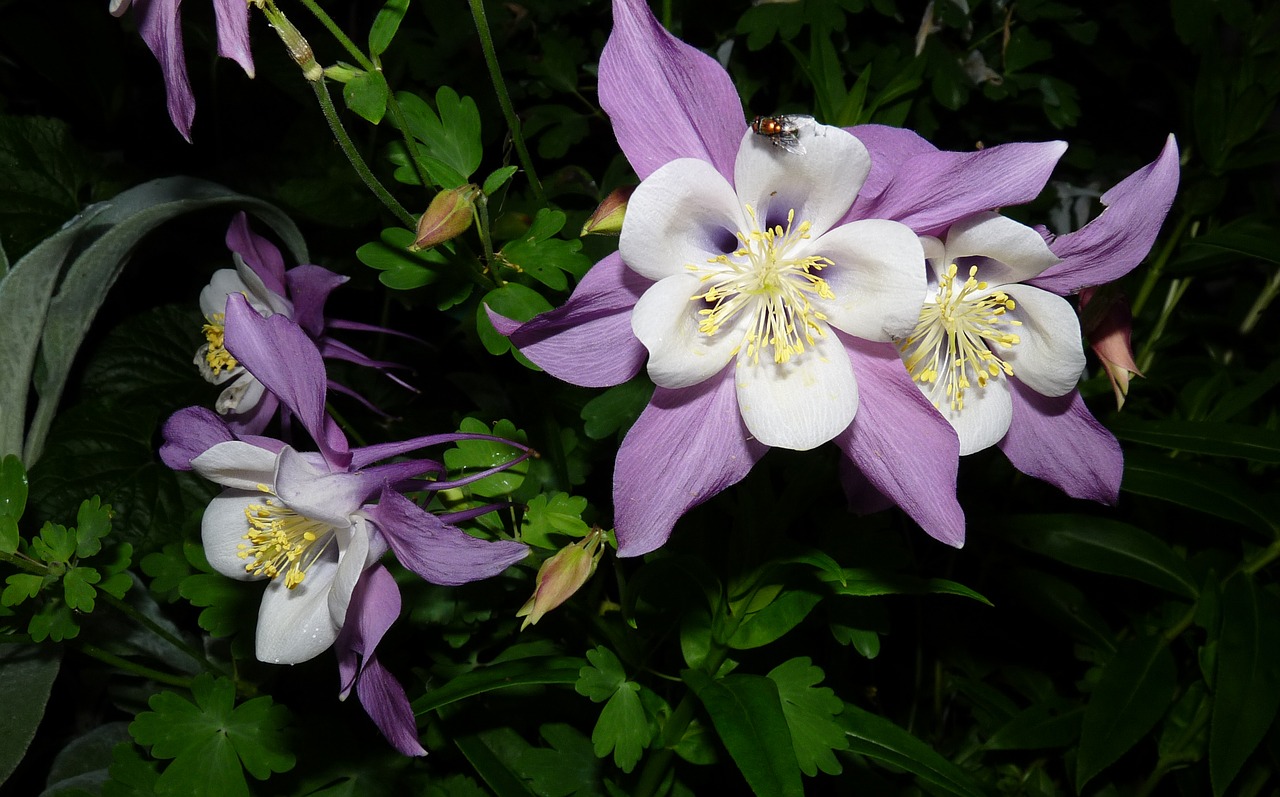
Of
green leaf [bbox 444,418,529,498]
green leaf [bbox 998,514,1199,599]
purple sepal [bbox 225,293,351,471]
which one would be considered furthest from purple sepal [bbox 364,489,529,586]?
green leaf [bbox 998,514,1199,599]

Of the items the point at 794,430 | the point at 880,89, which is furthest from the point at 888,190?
the point at 880,89

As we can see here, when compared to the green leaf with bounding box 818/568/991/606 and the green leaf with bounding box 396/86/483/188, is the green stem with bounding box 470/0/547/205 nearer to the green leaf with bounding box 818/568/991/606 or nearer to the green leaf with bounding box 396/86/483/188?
the green leaf with bounding box 396/86/483/188

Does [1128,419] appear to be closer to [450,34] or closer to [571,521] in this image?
[571,521]

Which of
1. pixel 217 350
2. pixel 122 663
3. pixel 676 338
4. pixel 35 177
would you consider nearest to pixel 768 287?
pixel 676 338

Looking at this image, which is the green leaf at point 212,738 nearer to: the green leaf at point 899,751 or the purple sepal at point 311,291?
the purple sepal at point 311,291

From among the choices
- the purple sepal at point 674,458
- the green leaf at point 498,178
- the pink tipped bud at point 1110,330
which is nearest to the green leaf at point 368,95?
the green leaf at point 498,178

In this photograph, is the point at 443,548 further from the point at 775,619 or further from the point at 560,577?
the point at 775,619
